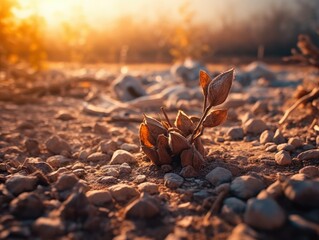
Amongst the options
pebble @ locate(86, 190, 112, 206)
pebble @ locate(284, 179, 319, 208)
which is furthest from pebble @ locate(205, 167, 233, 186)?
pebble @ locate(86, 190, 112, 206)

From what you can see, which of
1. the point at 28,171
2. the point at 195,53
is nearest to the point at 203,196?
the point at 28,171

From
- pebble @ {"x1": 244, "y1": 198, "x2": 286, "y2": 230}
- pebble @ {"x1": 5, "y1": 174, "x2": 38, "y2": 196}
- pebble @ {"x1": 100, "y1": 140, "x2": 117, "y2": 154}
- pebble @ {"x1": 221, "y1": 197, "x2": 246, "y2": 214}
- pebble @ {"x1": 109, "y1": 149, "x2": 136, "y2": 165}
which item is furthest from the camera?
pebble @ {"x1": 100, "y1": 140, "x2": 117, "y2": 154}

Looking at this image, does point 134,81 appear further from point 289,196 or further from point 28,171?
point 289,196

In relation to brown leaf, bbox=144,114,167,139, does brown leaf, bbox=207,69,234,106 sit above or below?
above

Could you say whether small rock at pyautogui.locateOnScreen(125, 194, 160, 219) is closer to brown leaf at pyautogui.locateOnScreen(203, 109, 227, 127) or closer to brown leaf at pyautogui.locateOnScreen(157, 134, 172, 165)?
brown leaf at pyautogui.locateOnScreen(157, 134, 172, 165)

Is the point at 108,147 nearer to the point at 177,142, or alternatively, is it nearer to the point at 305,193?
the point at 177,142

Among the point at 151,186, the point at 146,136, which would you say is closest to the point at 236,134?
the point at 146,136
